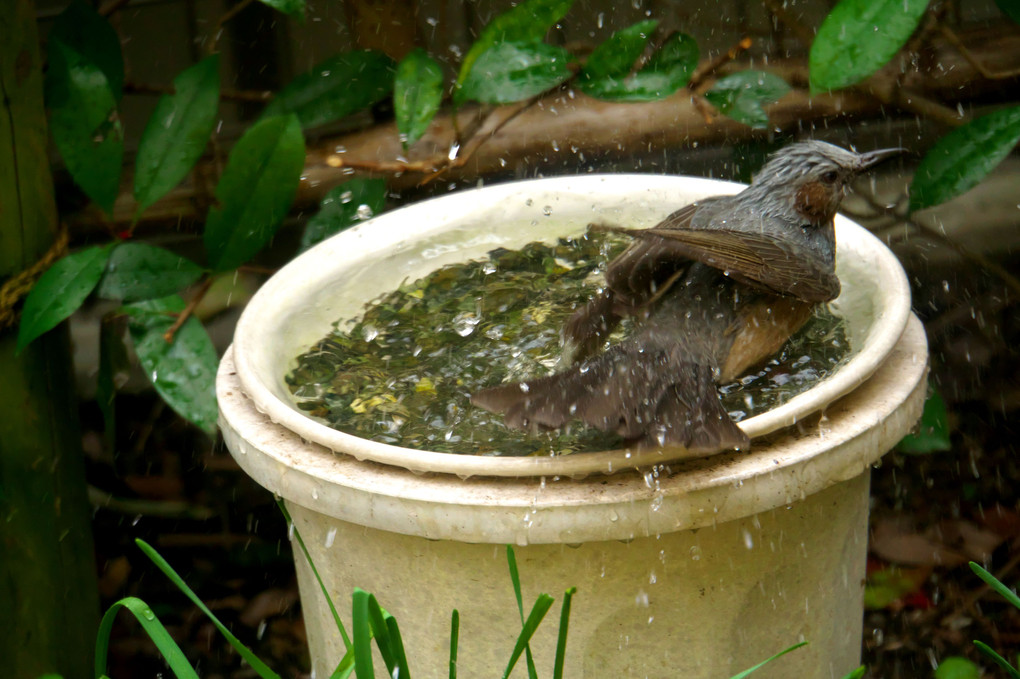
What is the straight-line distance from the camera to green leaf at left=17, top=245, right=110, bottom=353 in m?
2.91

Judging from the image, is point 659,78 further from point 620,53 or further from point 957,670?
point 957,670

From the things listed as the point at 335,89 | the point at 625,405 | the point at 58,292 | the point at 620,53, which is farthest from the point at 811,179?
the point at 58,292

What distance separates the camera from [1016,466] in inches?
169

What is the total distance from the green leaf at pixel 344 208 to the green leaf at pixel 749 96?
3.69 ft

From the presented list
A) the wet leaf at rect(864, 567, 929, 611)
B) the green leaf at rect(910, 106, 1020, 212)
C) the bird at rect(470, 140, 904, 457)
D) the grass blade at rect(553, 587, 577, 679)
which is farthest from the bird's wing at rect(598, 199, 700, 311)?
the wet leaf at rect(864, 567, 929, 611)

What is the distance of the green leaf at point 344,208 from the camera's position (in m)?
3.51

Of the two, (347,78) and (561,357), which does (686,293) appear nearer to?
(561,357)

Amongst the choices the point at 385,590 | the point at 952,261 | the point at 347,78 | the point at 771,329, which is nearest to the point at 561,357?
the point at 771,329

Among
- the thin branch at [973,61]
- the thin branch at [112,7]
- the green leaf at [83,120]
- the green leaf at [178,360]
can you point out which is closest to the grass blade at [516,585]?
the green leaf at [178,360]

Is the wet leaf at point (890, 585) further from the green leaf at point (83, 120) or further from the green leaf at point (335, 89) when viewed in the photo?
the green leaf at point (83, 120)

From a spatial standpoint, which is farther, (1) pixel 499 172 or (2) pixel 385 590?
(1) pixel 499 172

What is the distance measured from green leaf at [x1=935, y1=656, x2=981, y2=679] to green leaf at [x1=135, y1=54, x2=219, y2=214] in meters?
2.70

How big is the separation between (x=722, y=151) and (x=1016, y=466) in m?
1.74

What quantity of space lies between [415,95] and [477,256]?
58cm
